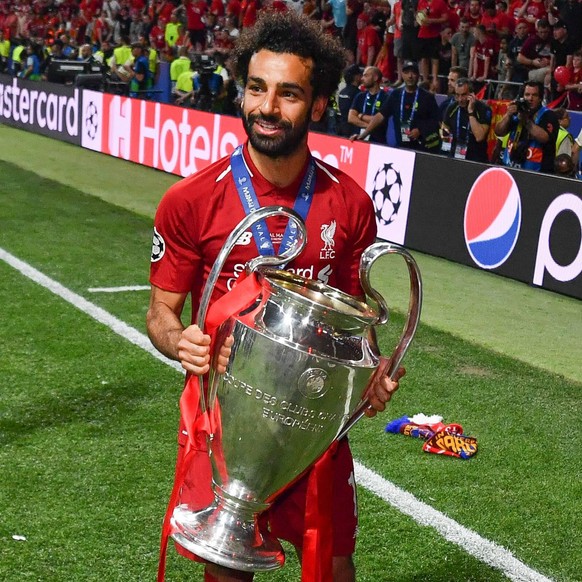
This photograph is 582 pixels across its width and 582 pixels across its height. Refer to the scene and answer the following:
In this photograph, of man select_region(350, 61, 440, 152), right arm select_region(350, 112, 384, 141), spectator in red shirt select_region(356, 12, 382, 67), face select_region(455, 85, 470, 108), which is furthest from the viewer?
spectator in red shirt select_region(356, 12, 382, 67)

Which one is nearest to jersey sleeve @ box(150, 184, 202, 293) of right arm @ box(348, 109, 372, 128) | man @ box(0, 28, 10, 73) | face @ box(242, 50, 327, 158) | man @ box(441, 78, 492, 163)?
face @ box(242, 50, 327, 158)

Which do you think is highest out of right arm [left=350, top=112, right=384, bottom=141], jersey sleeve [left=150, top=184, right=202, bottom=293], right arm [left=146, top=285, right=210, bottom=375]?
jersey sleeve [left=150, top=184, right=202, bottom=293]

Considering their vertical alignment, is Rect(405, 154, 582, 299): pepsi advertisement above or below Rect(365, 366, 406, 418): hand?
below

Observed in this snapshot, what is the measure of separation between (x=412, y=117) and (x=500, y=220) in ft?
8.61

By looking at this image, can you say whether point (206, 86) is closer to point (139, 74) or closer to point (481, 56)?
point (139, 74)

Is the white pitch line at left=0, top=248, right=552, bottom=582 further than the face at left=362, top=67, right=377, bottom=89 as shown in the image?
No

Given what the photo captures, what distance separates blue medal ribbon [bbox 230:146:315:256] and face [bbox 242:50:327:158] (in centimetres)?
11

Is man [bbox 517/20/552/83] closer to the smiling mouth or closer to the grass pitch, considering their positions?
the grass pitch

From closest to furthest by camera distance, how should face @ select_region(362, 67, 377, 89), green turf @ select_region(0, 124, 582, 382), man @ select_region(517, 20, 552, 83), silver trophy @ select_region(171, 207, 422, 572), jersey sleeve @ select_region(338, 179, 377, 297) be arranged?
silver trophy @ select_region(171, 207, 422, 572)
jersey sleeve @ select_region(338, 179, 377, 297)
green turf @ select_region(0, 124, 582, 382)
face @ select_region(362, 67, 377, 89)
man @ select_region(517, 20, 552, 83)

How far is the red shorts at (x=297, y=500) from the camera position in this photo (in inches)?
94.5

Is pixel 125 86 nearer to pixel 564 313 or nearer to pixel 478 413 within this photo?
pixel 564 313

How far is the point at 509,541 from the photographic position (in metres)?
4.01

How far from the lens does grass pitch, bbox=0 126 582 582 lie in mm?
3789

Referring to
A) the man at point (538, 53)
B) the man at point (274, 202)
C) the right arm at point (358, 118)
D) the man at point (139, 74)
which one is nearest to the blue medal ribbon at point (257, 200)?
the man at point (274, 202)
